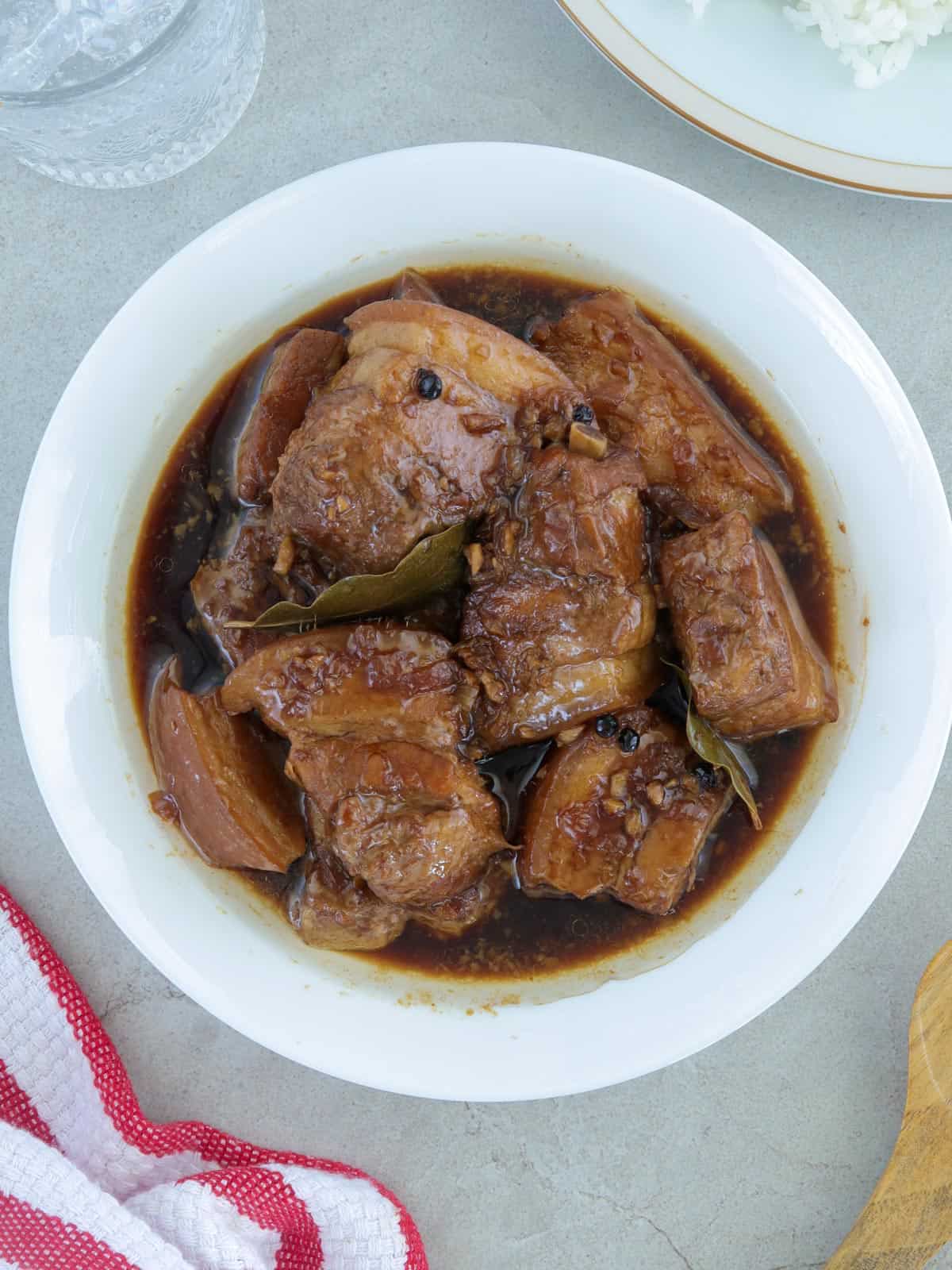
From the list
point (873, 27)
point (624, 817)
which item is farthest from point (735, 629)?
point (873, 27)

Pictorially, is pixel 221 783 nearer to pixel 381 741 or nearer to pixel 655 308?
pixel 381 741

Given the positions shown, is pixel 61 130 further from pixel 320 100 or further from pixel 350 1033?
pixel 350 1033

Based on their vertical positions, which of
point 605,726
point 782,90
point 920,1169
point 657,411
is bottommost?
point 920,1169

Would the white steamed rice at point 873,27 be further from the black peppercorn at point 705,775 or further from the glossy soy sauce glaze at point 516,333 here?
the black peppercorn at point 705,775

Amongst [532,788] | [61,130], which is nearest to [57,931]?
[532,788]

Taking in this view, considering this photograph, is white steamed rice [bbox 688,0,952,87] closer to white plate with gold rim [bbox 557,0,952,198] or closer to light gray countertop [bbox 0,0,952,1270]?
white plate with gold rim [bbox 557,0,952,198]

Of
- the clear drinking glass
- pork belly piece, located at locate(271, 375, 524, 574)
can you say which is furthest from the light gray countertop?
pork belly piece, located at locate(271, 375, 524, 574)

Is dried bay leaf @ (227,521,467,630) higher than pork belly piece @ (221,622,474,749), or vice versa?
dried bay leaf @ (227,521,467,630)
